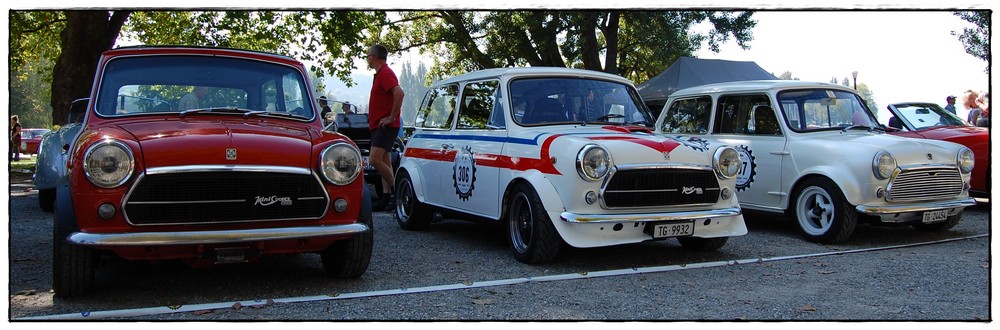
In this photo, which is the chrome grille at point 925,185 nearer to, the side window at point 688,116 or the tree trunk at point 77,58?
the side window at point 688,116

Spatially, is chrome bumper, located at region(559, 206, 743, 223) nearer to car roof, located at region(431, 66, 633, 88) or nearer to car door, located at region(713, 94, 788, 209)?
car roof, located at region(431, 66, 633, 88)

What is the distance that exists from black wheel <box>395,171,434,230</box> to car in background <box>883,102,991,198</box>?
5.34 meters

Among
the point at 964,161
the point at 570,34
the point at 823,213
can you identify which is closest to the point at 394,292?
the point at 823,213

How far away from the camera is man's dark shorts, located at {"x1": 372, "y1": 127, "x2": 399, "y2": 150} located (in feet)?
26.2

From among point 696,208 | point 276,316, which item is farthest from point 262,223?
point 696,208

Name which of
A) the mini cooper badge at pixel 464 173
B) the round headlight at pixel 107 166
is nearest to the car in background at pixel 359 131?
the mini cooper badge at pixel 464 173

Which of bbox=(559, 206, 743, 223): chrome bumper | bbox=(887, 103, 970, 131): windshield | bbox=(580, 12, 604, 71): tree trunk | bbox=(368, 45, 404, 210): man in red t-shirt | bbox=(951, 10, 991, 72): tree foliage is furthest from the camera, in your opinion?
bbox=(580, 12, 604, 71): tree trunk

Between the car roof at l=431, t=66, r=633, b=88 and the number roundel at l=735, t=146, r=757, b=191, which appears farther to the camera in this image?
the number roundel at l=735, t=146, r=757, b=191

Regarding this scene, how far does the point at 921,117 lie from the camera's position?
10.8 metres

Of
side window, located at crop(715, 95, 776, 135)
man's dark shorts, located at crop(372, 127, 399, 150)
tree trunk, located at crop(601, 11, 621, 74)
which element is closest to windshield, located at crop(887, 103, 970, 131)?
side window, located at crop(715, 95, 776, 135)

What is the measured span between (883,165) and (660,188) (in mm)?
2511

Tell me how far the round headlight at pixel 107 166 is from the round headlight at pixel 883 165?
6058mm

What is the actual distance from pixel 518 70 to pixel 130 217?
3.59 metres

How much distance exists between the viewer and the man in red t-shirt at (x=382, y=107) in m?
7.77
